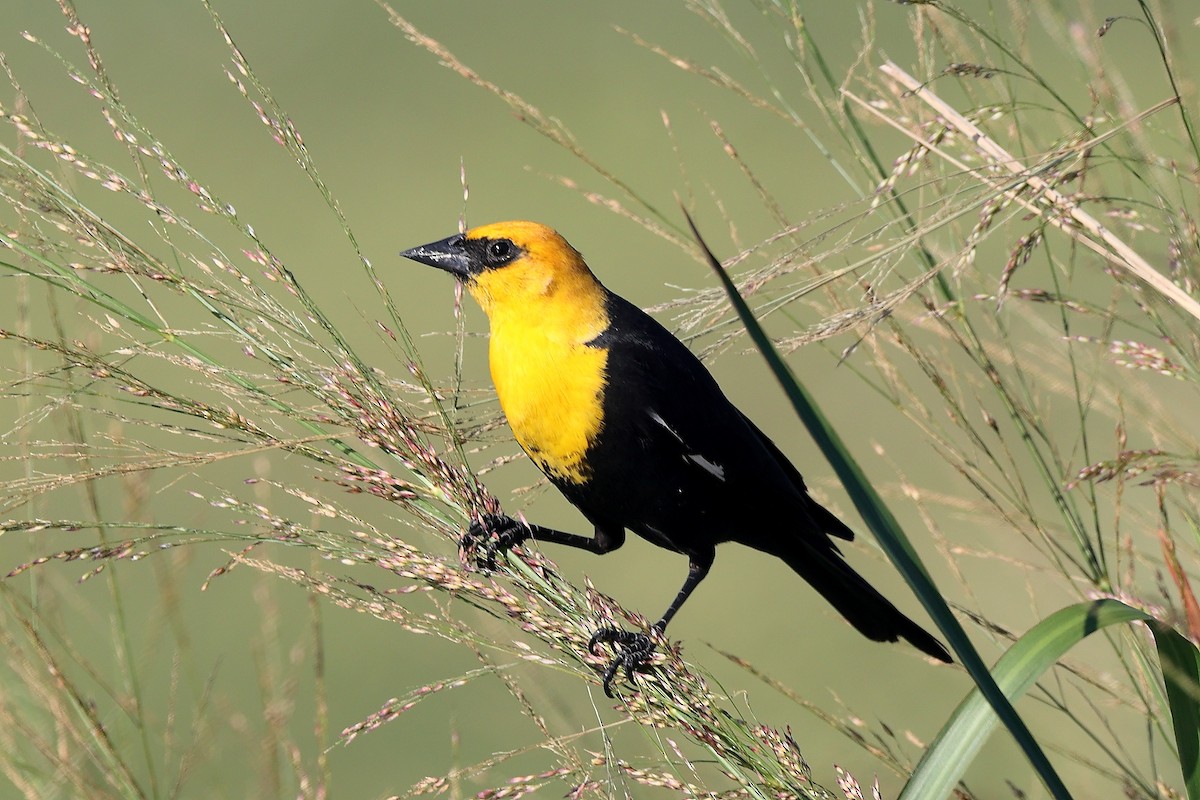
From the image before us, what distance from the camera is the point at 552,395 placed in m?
2.36

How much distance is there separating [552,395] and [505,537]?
10.9 inches

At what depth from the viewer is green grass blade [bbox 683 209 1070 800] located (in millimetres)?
1085

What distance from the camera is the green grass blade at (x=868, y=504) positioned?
42.7 inches

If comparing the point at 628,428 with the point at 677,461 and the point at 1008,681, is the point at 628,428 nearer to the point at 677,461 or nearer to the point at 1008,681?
the point at 677,461

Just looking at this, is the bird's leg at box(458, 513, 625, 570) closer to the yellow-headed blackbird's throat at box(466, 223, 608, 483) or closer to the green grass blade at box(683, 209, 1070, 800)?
the yellow-headed blackbird's throat at box(466, 223, 608, 483)

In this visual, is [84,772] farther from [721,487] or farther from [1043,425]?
[1043,425]

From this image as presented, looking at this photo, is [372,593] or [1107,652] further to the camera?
[1107,652]

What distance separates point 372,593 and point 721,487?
37.6 inches

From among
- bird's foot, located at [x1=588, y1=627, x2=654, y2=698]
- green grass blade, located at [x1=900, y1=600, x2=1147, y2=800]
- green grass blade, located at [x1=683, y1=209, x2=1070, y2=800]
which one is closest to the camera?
green grass blade, located at [x1=683, y1=209, x2=1070, y2=800]

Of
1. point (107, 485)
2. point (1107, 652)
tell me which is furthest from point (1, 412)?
point (1107, 652)

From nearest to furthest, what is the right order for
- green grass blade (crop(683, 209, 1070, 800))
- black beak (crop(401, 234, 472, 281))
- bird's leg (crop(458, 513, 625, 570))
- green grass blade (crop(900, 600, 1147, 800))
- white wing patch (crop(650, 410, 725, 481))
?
1. green grass blade (crop(683, 209, 1070, 800))
2. green grass blade (crop(900, 600, 1147, 800))
3. bird's leg (crop(458, 513, 625, 570))
4. white wing patch (crop(650, 410, 725, 481))
5. black beak (crop(401, 234, 472, 281))

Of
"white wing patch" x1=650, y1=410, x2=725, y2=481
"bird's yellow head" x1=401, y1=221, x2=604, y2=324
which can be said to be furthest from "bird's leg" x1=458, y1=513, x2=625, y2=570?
"bird's yellow head" x1=401, y1=221, x2=604, y2=324

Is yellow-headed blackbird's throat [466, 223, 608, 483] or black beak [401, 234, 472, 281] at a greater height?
black beak [401, 234, 472, 281]

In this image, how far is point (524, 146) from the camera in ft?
51.8
